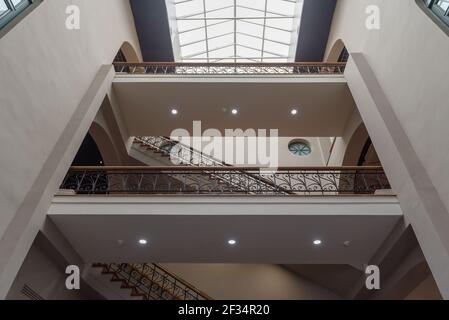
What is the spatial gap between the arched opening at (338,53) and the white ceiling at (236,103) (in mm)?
2831

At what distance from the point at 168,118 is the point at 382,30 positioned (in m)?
5.65

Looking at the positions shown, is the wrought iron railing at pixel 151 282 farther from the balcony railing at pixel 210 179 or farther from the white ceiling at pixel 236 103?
the white ceiling at pixel 236 103

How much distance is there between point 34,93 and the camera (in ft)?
18.0

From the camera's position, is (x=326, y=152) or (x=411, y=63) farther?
(x=326, y=152)

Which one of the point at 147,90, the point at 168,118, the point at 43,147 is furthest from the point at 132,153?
the point at 43,147

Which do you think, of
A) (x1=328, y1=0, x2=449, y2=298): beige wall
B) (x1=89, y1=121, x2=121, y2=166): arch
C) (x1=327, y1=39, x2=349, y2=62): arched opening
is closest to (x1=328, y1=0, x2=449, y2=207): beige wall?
(x1=328, y1=0, x2=449, y2=298): beige wall

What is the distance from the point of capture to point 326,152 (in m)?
13.6

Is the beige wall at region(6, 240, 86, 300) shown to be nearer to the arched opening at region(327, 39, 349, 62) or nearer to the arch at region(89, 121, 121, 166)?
the arch at region(89, 121, 121, 166)

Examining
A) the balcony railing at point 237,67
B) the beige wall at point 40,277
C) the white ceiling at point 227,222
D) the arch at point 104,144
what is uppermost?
the balcony railing at point 237,67

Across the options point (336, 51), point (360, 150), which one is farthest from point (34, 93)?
point (336, 51)

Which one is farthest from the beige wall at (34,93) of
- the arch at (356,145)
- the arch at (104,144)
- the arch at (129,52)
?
the arch at (356,145)

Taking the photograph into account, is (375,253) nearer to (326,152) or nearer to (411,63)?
(411,63)

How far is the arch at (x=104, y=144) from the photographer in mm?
8880
